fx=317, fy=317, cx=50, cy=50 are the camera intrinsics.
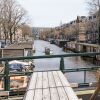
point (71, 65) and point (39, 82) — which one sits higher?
point (39, 82)

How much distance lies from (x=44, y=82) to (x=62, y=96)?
1097mm

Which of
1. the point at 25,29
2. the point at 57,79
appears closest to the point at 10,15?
the point at 25,29

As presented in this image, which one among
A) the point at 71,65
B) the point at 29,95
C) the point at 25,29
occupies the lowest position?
the point at 71,65

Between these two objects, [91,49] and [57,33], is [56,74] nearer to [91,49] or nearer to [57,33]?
[91,49]

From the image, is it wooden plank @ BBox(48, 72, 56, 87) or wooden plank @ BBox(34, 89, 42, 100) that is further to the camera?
wooden plank @ BBox(48, 72, 56, 87)

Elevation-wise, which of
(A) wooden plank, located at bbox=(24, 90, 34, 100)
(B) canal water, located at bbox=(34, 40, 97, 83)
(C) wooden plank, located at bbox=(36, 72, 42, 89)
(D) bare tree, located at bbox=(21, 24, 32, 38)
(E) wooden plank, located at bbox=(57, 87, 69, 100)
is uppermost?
(D) bare tree, located at bbox=(21, 24, 32, 38)

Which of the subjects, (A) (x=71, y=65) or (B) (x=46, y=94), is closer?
(B) (x=46, y=94)

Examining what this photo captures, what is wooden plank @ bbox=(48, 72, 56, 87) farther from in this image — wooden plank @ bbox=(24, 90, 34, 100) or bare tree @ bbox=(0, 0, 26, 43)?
bare tree @ bbox=(0, 0, 26, 43)

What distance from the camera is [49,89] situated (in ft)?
16.3

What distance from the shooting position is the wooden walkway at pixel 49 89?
4.46m

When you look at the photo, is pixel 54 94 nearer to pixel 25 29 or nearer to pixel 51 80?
pixel 51 80

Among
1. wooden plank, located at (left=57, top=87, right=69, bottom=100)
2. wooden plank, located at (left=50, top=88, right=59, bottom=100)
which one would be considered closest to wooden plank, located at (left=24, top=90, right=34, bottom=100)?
wooden plank, located at (left=50, top=88, right=59, bottom=100)

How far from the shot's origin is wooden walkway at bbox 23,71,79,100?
446cm

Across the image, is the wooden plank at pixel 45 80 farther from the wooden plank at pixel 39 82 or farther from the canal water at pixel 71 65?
the canal water at pixel 71 65
